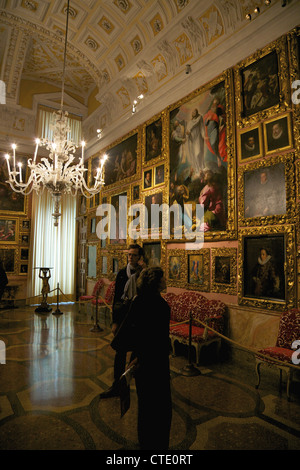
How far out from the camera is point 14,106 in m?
11.4

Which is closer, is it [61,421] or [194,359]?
[61,421]

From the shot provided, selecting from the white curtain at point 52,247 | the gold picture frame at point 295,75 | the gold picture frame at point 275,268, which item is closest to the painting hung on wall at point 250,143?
the gold picture frame at point 295,75

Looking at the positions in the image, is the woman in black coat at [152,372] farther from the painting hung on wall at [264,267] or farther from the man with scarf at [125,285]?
the painting hung on wall at [264,267]

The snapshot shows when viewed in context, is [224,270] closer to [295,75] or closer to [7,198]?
[295,75]

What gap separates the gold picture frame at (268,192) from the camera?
4836mm

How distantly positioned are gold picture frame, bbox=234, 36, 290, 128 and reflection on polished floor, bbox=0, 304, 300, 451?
4682mm

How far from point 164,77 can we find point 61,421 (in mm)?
8116

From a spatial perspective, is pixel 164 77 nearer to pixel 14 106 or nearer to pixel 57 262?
pixel 14 106

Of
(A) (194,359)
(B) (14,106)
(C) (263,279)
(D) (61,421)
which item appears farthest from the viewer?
(B) (14,106)

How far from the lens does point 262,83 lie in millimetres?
5410

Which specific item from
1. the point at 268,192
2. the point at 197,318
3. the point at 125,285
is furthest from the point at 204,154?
the point at 125,285

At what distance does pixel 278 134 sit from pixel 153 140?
3976 mm

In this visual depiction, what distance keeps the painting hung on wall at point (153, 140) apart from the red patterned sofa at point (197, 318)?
13.4 ft
